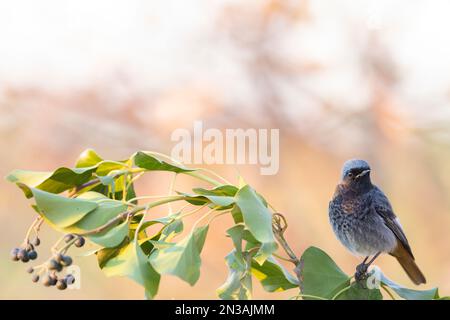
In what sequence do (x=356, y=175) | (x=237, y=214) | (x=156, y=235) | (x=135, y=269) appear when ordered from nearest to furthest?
(x=135, y=269), (x=237, y=214), (x=156, y=235), (x=356, y=175)

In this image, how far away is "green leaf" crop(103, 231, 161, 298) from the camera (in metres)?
0.88

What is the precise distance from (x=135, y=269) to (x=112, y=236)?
65 millimetres

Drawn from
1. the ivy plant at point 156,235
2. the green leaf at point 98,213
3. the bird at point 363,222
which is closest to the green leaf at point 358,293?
the ivy plant at point 156,235

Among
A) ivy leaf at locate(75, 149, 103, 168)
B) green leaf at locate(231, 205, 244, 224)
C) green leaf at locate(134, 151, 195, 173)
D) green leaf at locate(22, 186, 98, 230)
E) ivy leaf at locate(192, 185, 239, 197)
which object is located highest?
ivy leaf at locate(75, 149, 103, 168)

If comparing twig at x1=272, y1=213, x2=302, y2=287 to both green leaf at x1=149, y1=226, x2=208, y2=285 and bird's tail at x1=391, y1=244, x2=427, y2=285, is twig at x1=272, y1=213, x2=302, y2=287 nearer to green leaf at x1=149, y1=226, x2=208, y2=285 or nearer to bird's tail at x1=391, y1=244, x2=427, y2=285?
green leaf at x1=149, y1=226, x2=208, y2=285

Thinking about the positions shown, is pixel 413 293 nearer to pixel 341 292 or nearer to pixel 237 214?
pixel 341 292

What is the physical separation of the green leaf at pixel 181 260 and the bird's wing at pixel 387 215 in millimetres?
1188

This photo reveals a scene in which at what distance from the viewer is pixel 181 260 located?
89cm

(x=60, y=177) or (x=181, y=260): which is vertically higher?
(x=60, y=177)

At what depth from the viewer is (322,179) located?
346cm

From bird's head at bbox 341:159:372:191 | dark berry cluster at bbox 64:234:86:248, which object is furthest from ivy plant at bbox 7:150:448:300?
bird's head at bbox 341:159:372:191

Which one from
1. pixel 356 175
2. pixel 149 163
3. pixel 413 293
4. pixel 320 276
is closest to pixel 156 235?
pixel 149 163

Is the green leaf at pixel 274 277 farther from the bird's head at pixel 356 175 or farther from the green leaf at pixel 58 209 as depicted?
the bird's head at pixel 356 175
